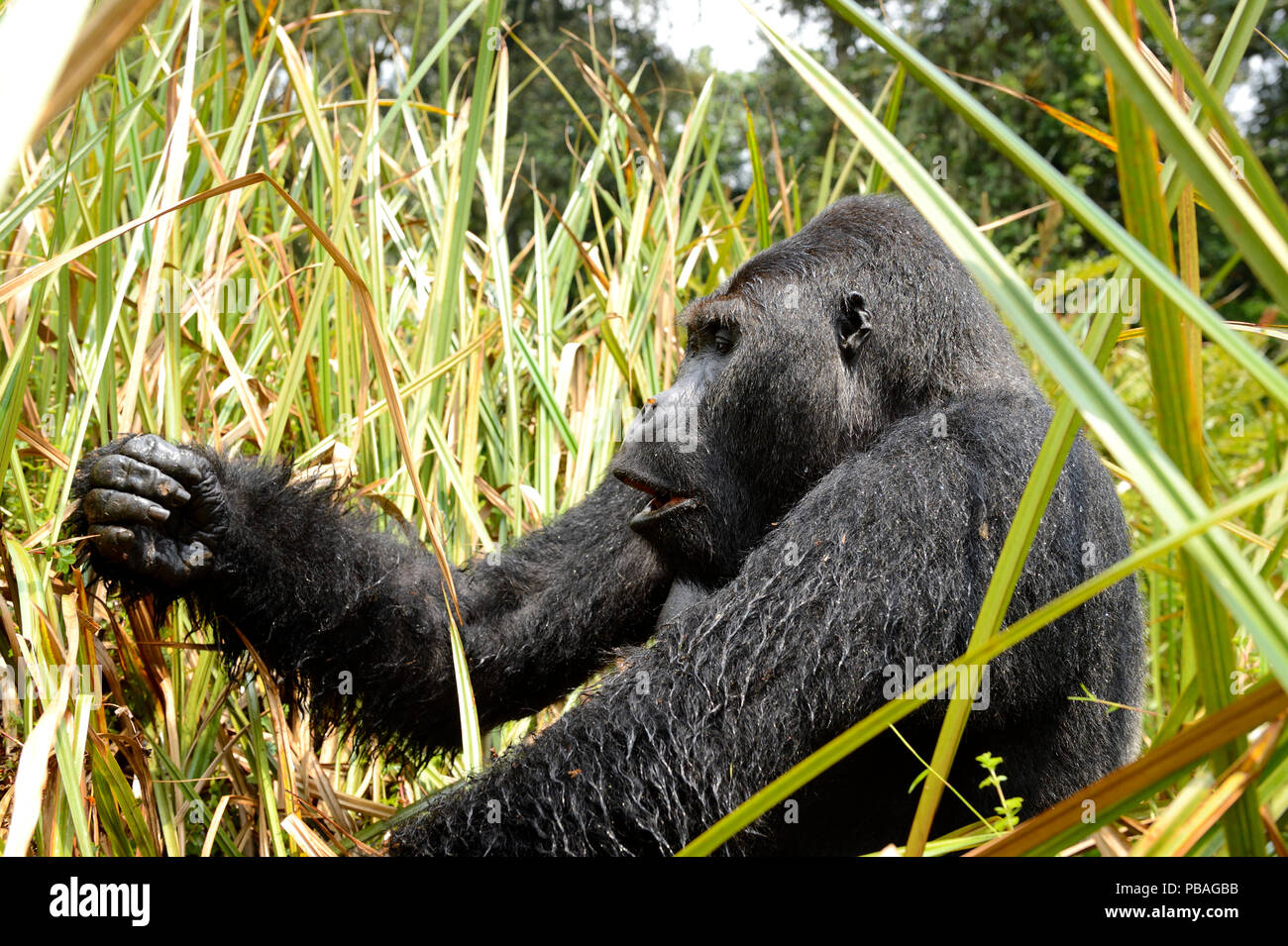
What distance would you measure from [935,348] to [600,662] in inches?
49.4

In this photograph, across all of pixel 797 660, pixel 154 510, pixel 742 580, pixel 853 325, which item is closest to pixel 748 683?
pixel 797 660

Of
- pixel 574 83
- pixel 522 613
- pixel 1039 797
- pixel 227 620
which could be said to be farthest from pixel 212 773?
pixel 574 83

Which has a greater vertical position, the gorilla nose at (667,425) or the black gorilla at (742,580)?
the gorilla nose at (667,425)

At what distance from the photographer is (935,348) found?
112 inches

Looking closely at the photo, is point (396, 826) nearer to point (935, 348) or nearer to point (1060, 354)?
point (935, 348)

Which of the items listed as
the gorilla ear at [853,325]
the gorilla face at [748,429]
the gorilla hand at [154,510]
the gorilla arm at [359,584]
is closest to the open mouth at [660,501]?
the gorilla face at [748,429]

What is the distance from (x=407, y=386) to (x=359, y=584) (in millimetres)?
598

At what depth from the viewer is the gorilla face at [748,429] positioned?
110 inches

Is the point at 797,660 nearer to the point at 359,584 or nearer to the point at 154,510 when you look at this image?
the point at 359,584

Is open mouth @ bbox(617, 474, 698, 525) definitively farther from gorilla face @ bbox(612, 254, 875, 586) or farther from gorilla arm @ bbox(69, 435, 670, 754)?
gorilla arm @ bbox(69, 435, 670, 754)

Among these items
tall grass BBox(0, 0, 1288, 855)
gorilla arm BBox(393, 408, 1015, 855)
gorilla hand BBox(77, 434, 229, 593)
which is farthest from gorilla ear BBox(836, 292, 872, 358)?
gorilla hand BBox(77, 434, 229, 593)

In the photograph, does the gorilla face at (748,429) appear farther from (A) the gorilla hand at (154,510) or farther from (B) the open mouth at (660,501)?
(A) the gorilla hand at (154,510)

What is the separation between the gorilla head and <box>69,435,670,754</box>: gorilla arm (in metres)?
0.38

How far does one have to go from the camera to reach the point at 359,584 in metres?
2.96
